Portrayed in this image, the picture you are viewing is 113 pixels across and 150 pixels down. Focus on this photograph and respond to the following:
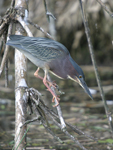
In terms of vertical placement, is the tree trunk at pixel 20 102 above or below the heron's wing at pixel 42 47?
below

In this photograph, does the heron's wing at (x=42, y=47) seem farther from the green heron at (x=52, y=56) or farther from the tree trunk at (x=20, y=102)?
the tree trunk at (x=20, y=102)

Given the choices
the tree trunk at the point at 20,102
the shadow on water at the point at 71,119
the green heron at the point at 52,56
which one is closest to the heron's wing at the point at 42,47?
the green heron at the point at 52,56

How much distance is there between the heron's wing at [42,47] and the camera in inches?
111

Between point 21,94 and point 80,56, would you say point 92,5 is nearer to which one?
point 80,56

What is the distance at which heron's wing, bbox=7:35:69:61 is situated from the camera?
9.21 feet

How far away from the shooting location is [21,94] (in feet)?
9.42

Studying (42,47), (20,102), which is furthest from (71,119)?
(42,47)

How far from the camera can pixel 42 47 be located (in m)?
2.85

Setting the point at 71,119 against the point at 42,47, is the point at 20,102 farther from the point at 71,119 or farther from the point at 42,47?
the point at 71,119

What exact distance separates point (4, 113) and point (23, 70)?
2093 millimetres

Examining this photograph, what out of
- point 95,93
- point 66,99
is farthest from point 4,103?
point 95,93

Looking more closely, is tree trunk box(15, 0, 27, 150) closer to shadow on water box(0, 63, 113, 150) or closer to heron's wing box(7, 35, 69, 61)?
shadow on water box(0, 63, 113, 150)

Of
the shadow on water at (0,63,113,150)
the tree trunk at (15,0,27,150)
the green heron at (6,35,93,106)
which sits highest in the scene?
the green heron at (6,35,93,106)

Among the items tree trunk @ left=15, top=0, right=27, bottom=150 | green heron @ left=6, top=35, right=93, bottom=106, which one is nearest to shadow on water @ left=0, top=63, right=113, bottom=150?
tree trunk @ left=15, top=0, right=27, bottom=150
